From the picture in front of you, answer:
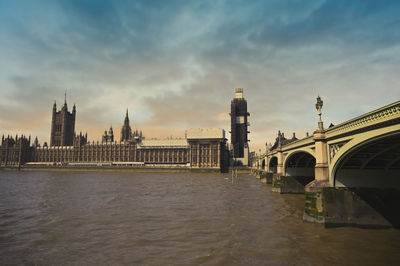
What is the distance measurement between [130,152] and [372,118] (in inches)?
6252

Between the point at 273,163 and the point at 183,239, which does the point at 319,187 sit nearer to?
the point at 183,239

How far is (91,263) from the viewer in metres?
12.0

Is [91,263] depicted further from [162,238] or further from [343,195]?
[343,195]

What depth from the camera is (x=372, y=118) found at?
46.8 ft

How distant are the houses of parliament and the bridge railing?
11538cm

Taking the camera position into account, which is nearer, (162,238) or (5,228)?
(162,238)

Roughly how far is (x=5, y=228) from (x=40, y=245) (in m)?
6.12

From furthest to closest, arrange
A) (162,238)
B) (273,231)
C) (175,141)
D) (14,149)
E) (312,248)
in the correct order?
(14,149) → (175,141) → (273,231) → (162,238) → (312,248)

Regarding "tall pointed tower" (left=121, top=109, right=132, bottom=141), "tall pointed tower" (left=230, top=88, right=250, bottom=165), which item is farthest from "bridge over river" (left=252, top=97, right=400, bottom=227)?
"tall pointed tower" (left=121, top=109, right=132, bottom=141)

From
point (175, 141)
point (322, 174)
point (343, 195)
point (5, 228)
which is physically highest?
point (175, 141)

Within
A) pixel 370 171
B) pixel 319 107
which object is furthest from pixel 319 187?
pixel 319 107

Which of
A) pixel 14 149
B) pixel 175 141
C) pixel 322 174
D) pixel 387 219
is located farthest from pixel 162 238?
pixel 14 149

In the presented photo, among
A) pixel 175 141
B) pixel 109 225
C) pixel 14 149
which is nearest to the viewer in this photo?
pixel 109 225

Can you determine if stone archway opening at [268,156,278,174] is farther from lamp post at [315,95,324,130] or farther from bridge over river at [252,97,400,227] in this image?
bridge over river at [252,97,400,227]
